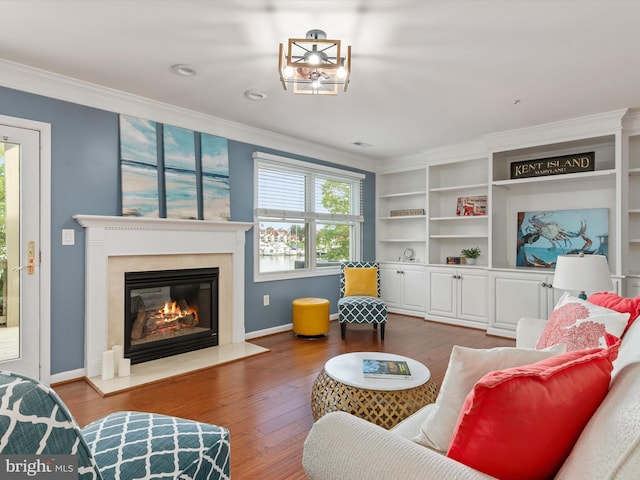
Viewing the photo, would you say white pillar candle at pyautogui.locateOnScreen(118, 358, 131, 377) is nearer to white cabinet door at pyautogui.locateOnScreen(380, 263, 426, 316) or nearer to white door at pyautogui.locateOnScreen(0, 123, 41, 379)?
white door at pyautogui.locateOnScreen(0, 123, 41, 379)

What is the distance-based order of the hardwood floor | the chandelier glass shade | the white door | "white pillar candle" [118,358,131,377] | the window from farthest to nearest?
the window
"white pillar candle" [118,358,131,377]
the white door
the chandelier glass shade
the hardwood floor

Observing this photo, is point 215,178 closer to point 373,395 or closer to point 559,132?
point 373,395

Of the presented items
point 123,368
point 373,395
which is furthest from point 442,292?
point 123,368

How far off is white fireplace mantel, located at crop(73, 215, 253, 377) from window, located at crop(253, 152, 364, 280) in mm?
653

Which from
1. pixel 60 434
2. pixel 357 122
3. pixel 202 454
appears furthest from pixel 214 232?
pixel 60 434

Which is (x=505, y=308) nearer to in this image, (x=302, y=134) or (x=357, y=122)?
(x=357, y=122)

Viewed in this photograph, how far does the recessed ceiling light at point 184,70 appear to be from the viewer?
9.20 feet

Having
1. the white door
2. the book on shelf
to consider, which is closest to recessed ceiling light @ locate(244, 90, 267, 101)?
the white door

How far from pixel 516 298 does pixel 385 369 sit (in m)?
3.01

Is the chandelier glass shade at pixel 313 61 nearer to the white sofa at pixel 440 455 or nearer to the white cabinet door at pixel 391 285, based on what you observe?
the white sofa at pixel 440 455

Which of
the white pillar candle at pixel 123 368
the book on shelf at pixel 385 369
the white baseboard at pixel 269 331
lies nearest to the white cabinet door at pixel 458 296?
the white baseboard at pixel 269 331

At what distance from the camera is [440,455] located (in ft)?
3.03

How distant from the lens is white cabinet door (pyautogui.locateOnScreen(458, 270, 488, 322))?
483cm

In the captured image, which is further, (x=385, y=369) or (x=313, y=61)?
(x=313, y=61)
